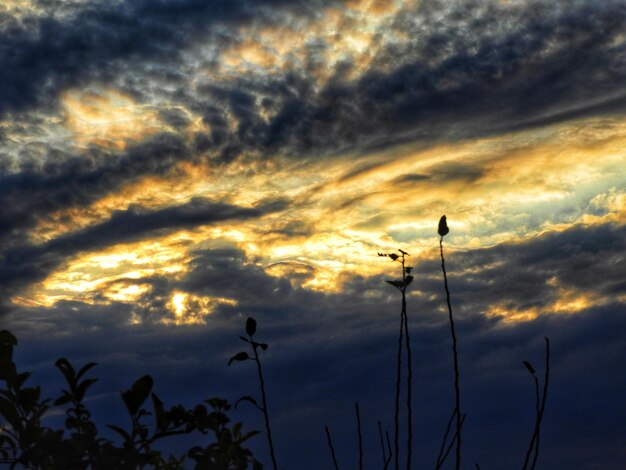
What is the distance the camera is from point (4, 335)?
2648 mm

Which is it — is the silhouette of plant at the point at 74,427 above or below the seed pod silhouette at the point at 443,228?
below

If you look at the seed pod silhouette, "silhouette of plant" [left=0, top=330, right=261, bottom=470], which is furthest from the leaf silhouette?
the seed pod silhouette

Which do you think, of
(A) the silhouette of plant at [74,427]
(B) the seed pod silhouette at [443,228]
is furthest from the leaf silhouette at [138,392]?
(B) the seed pod silhouette at [443,228]

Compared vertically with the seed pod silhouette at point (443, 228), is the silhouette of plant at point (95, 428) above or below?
below

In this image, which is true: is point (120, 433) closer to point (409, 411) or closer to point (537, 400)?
point (409, 411)

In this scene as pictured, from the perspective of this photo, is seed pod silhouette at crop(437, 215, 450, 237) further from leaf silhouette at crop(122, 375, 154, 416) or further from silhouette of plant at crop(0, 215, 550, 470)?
leaf silhouette at crop(122, 375, 154, 416)

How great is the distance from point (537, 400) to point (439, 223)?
3.81 feet

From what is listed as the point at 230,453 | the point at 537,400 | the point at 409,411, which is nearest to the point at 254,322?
the point at 230,453

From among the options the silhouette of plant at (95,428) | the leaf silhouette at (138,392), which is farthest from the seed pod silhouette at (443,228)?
the leaf silhouette at (138,392)

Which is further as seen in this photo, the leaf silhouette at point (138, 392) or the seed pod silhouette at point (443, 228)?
the seed pod silhouette at point (443, 228)

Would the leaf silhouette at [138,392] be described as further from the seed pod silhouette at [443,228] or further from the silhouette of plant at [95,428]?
the seed pod silhouette at [443,228]

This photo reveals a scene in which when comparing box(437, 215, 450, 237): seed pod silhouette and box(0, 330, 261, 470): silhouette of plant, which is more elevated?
box(437, 215, 450, 237): seed pod silhouette

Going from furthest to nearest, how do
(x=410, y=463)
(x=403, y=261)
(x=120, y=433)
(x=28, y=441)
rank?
(x=403, y=261) → (x=410, y=463) → (x=28, y=441) → (x=120, y=433)

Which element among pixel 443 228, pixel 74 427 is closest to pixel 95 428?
pixel 74 427
